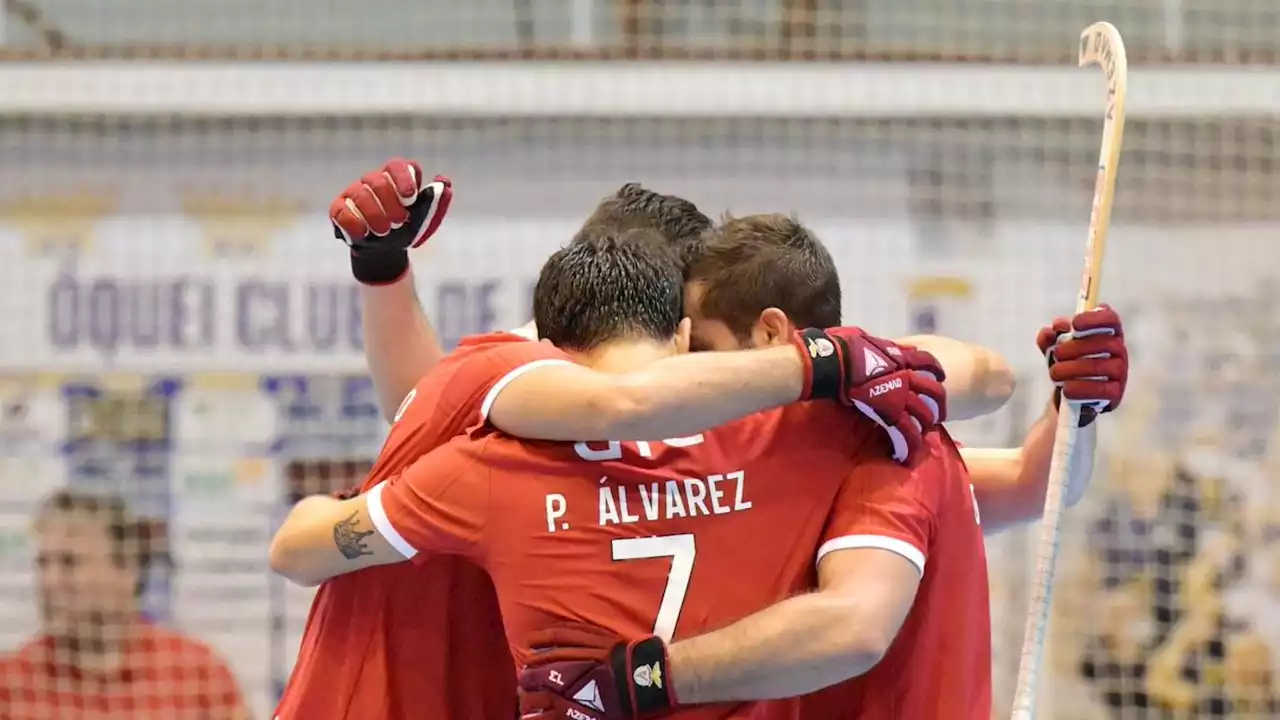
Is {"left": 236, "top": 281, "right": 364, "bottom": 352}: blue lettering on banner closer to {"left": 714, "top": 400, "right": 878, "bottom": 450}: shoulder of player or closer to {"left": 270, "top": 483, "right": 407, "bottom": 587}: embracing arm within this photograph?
{"left": 270, "top": 483, "right": 407, "bottom": 587}: embracing arm

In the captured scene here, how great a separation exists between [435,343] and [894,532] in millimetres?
945

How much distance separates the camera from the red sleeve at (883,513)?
1.55 m

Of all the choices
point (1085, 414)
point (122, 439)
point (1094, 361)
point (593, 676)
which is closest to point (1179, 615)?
point (1085, 414)

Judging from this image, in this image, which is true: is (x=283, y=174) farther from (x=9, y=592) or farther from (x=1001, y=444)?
(x=1001, y=444)

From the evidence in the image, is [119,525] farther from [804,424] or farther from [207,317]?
[804,424]

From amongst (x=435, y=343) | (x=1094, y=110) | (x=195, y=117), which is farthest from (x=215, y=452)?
(x=1094, y=110)

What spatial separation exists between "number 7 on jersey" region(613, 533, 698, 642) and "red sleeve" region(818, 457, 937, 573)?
0.16 m

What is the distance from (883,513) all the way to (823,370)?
0.19 metres

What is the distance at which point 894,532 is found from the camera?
1556mm

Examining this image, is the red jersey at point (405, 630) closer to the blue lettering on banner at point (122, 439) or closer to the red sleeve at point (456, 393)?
the red sleeve at point (456, 393)

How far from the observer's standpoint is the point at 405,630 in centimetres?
176

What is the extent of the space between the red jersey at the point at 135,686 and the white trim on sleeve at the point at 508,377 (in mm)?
2306

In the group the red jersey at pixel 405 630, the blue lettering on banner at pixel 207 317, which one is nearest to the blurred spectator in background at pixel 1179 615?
the blue lettering on banner at pixel 207 317

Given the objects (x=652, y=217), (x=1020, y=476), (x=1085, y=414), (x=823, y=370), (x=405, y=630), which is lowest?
(x=405, y=630)
